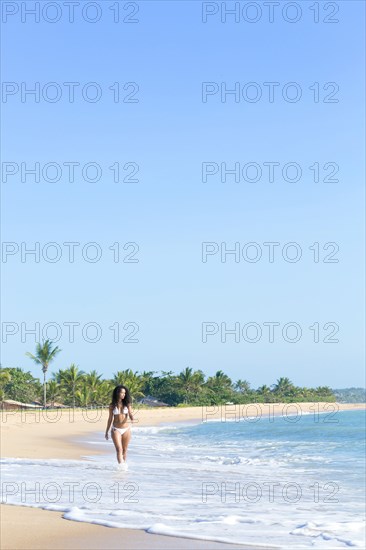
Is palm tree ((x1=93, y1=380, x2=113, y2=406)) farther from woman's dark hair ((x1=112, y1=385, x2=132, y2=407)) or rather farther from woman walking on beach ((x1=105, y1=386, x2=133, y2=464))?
woman's dark hair ((x1=112, y1=385, x2=132, y2=407))

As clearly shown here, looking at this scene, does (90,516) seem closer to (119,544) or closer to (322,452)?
(119,544)

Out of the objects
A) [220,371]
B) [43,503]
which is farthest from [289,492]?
[220,371]

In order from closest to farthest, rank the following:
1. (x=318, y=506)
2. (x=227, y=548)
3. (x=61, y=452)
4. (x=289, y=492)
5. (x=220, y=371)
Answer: (x=227, y=548)
(x=318, y=506)
(x=289, y=492)
(x=61, y=452)
(x=220, y=371)

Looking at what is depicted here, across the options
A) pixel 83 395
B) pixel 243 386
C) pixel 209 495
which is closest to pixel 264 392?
pixel 243 386

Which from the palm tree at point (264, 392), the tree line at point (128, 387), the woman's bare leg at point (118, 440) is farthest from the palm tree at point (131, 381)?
the woman's bare leg at point (118, 440)

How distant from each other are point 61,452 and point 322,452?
12499 millimetres

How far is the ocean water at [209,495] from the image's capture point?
12375mm

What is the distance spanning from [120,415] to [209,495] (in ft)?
20.1

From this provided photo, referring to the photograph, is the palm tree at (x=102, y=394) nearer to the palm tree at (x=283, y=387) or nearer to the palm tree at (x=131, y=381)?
the palm tree at (x=131, y=381)

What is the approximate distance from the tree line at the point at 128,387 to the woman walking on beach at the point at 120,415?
2710 inches

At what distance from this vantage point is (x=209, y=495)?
16906 mm

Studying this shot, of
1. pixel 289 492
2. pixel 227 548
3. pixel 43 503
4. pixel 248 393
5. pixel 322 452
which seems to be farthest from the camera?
pixel 248 393

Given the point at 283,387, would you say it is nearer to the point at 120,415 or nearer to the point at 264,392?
the point at 264,392

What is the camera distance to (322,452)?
3544 centimetres
